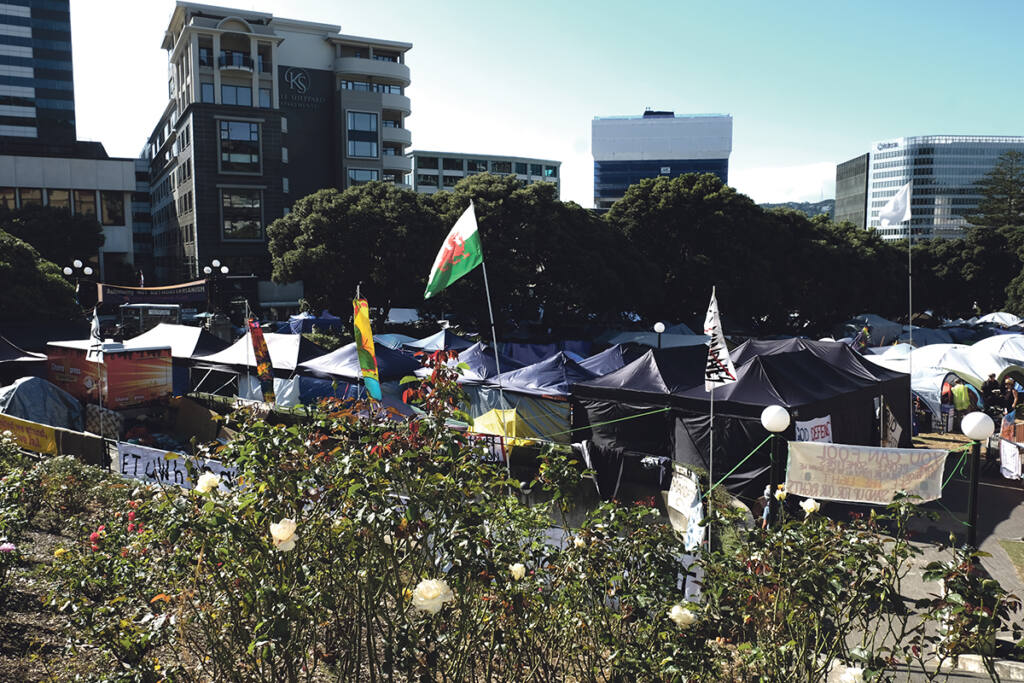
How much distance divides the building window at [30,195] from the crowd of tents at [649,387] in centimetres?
→ 4179

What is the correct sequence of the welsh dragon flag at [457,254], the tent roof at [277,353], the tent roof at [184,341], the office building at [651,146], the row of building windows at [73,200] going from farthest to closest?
the office building at [651,146]
the row of building windows at [73,200]
the tent roof at [184,341]
the tent roof at [277,353]
the welsh dragon flag at [457,254]

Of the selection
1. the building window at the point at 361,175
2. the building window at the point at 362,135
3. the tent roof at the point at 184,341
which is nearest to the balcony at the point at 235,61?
the building window at the point at 362,135

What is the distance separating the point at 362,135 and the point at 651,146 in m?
106

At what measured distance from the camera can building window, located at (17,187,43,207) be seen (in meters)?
55.1

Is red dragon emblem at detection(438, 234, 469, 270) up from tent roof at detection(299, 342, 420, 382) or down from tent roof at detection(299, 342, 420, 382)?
up

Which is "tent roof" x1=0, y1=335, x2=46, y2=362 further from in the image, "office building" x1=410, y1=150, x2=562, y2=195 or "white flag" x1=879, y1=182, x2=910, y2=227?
"office building" x1=410, y1=150, x2=562, y2=195

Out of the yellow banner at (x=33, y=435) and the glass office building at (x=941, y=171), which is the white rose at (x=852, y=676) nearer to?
the yellow banner at (x=33, y=435)

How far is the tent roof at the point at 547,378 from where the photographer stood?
16203 millimetres

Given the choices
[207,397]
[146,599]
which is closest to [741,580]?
[146,599]

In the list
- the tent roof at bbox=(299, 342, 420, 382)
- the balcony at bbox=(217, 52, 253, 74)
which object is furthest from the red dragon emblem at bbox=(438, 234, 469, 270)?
the balcony at bbox=(217, 52, 253, 74)

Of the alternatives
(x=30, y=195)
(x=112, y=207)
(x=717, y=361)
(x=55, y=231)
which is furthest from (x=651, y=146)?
(x=717, y=361)

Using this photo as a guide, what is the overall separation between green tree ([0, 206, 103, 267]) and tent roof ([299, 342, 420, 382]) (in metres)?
40.7

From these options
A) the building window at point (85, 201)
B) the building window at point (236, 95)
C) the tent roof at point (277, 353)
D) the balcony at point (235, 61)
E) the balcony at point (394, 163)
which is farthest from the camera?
the balcony at point (394, 163)

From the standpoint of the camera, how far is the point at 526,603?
442 centimetres
